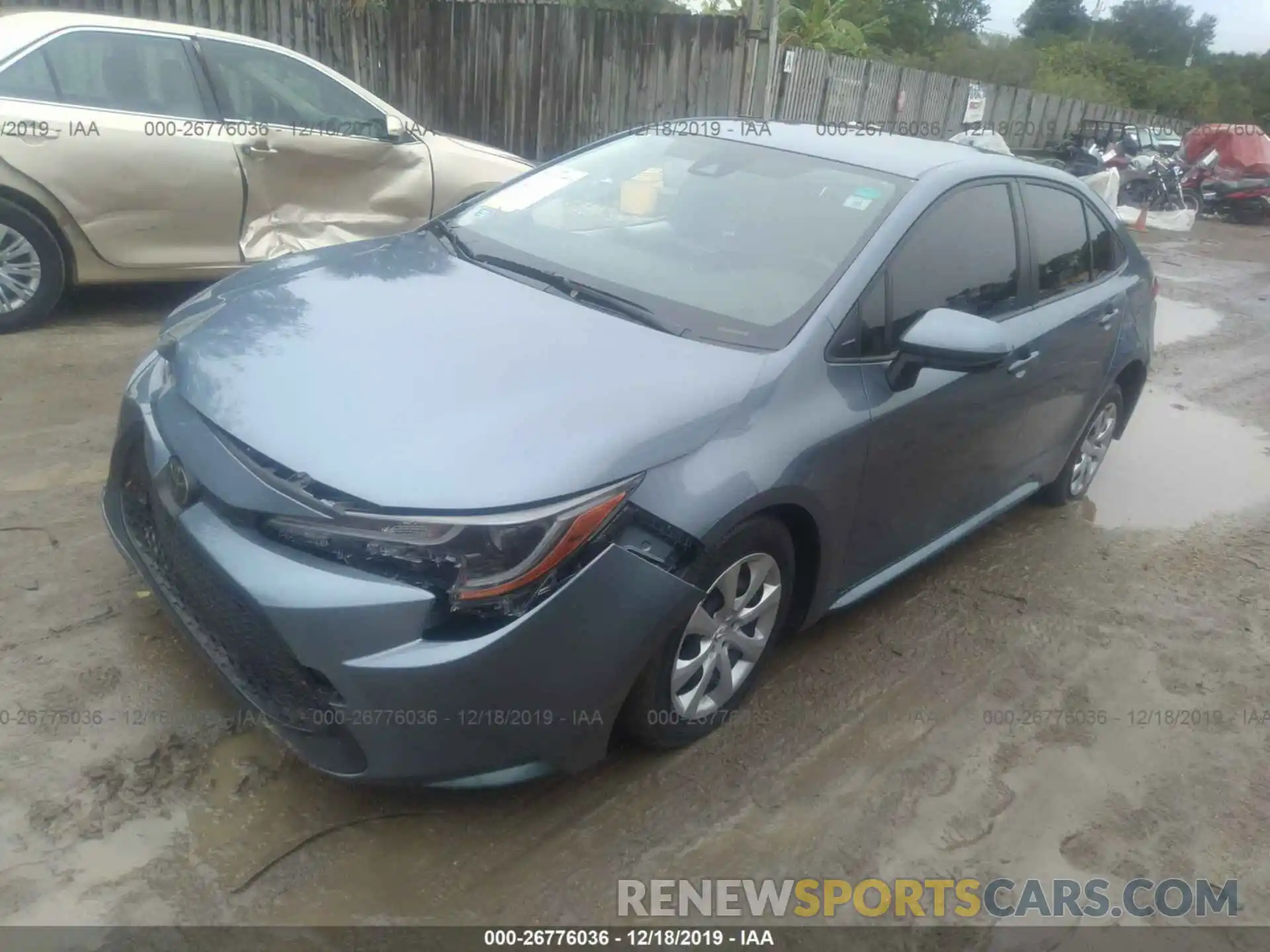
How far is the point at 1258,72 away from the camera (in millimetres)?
51250

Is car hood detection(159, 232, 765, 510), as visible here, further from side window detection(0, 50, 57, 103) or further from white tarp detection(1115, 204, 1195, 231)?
white tarp detection(1115, 204, 1195, 231)

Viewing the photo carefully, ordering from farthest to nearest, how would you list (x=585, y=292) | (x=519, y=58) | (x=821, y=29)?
(x=821, y=29), (x=519, y=58), (x=585, y=292)

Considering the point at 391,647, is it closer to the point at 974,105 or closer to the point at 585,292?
the point at 585,292

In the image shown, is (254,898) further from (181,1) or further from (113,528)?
(181,1)

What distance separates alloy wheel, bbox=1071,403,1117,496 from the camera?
515cm

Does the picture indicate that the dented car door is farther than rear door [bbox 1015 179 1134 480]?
Yes

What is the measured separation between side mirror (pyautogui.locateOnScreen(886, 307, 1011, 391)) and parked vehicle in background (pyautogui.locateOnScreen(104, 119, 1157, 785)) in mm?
11

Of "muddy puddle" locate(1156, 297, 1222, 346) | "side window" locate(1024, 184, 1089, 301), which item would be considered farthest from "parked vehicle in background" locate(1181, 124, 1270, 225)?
"side window" locate(1024, 184, 1089, 301)

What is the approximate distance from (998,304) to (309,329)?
2.47 m

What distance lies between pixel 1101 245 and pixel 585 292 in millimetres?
2726

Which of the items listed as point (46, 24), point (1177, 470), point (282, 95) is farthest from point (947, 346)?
point (46, 24)

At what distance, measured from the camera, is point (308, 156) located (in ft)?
21.2

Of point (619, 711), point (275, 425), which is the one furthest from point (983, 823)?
point (275, 425)

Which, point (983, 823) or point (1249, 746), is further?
point (1249, 746)
